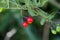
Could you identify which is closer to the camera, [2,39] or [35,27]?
[35,27]

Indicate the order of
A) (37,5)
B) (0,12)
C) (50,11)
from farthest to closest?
(0,12) → (50,11) → (37,5)

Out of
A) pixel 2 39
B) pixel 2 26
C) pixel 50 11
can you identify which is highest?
pixel 50 11

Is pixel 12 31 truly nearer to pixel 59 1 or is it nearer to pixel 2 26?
pixel 2 26

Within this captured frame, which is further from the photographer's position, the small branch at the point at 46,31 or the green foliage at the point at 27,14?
the small branch at the point at 46,31

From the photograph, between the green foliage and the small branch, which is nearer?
the green foliage

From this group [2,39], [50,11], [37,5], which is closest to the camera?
[37,5]

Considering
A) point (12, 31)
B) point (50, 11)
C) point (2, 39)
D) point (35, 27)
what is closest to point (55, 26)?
point (50, 11)

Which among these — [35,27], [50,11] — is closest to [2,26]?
[35,27]

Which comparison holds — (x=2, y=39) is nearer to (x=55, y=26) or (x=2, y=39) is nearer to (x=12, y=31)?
(x=12, y=31)

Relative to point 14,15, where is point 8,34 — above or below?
below
